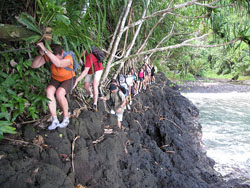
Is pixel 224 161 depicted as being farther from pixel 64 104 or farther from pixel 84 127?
pixel 64 104

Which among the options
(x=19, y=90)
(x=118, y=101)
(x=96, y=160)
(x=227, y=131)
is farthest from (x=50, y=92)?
(x=227, y=131)


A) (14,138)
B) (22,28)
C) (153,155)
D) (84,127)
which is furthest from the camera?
(153,155)

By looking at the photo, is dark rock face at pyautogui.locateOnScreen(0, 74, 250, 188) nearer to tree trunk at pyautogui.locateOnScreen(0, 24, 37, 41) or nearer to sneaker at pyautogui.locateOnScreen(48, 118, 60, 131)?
sneaker at pyautogui.locateOnScreen(48, 118, 60, 131)

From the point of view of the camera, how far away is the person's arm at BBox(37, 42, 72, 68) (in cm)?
179

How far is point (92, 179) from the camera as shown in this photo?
2.17 metres

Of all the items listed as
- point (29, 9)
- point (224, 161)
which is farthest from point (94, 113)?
point (224, 161)

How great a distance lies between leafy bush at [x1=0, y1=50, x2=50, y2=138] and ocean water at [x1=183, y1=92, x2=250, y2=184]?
233 inches

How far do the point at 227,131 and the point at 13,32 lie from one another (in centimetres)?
1095

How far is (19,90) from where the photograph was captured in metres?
2.13

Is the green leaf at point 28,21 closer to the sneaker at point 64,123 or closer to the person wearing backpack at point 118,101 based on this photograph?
the sneaker at point 64,123

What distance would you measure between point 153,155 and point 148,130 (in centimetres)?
139

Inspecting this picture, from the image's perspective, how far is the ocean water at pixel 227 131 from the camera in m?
6.77

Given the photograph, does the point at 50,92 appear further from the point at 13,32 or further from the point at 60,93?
the point at 13,32

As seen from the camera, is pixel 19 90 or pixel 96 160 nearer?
pixel 19 90
